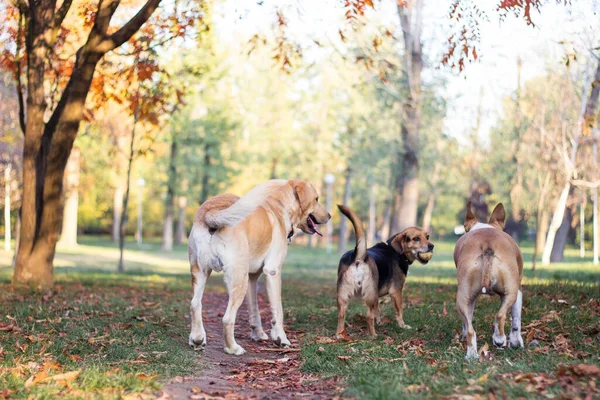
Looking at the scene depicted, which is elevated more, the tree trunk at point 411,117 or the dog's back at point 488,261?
the tree trunk at point 411,117

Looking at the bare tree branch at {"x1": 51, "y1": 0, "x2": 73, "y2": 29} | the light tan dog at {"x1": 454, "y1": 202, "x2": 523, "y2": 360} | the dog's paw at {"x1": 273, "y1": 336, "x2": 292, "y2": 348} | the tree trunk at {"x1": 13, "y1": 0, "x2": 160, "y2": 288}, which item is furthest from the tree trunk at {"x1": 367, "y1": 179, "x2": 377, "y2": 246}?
the light tan dog at {"x1": 454, "y1": 202, "x2": 523, "y2": 360}

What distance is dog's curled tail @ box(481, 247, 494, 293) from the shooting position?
6309 millimetres

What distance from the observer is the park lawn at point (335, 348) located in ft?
16.4

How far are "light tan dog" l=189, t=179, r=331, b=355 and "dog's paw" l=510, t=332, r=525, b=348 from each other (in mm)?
2426

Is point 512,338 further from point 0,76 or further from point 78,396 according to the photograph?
point 0,76

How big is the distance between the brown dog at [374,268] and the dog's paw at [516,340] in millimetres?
1612

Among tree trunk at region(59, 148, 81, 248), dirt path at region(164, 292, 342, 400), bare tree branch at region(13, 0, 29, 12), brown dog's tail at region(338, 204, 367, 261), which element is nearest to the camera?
dirt path at region(164, 292, 342, 400)

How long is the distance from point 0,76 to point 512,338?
69.3 ft

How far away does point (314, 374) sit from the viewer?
245 inches

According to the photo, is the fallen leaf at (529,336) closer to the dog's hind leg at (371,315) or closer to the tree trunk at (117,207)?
the dog's hind leg at (371,315)

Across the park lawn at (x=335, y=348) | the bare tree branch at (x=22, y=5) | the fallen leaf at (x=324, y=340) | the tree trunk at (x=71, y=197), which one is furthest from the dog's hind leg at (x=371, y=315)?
the tree trunk at (x=71, y=197)

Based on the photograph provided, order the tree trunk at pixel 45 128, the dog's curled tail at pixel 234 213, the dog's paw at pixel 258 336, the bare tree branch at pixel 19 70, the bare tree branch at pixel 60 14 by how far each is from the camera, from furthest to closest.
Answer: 1. the bare tree branch at pixel 19 70
2. the bare tree branch at pixel 60 14
3. the tree trunk at pixel 45 128
4. the dog's paw at pixel 258 336
5. the dog's curled tail at pixel 234 213

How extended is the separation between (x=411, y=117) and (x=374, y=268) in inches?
663

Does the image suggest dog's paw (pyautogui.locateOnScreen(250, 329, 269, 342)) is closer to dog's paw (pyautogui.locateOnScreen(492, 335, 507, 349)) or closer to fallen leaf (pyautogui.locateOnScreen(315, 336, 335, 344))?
fallen leaf (pyautogui.locateOnScreen(315, 336, 335, 344))
